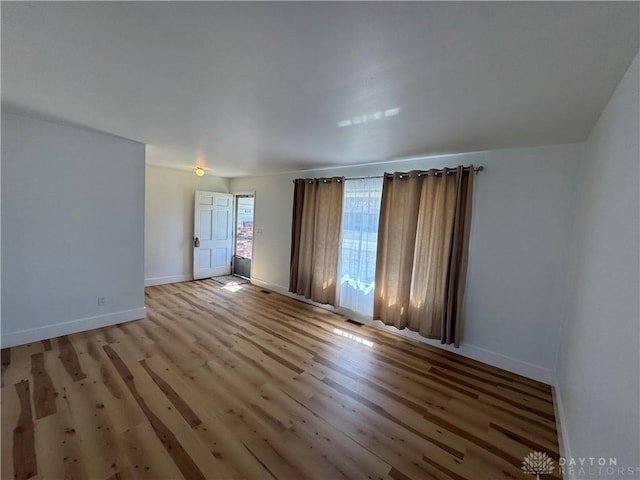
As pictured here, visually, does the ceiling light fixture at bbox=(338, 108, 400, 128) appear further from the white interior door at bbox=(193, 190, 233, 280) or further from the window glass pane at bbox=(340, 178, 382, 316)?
the white interior door at bbox=(193, 190, 233, 280)

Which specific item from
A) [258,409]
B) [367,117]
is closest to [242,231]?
[258,409]

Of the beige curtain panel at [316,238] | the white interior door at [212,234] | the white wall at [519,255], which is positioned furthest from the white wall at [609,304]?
the white interior door at [212,234]

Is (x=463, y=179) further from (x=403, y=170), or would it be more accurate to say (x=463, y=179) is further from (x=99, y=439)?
(x=99, y=439)

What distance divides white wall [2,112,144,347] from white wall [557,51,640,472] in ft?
14.6

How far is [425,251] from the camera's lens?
3283 mm

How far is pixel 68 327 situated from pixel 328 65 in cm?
398

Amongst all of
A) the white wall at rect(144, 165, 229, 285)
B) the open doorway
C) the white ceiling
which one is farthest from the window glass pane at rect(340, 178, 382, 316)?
the white wall at rect(144, 165, 229, 285)

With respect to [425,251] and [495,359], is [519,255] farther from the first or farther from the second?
[495,359]

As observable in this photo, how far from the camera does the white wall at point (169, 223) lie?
205 inches

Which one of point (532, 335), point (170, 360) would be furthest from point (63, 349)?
point (532, 335)

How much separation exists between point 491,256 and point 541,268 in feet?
1.44

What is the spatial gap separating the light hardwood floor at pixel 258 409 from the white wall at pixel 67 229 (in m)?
0.29

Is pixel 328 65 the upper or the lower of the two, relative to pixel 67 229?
upper

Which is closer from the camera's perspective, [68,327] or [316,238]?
[68,327]
